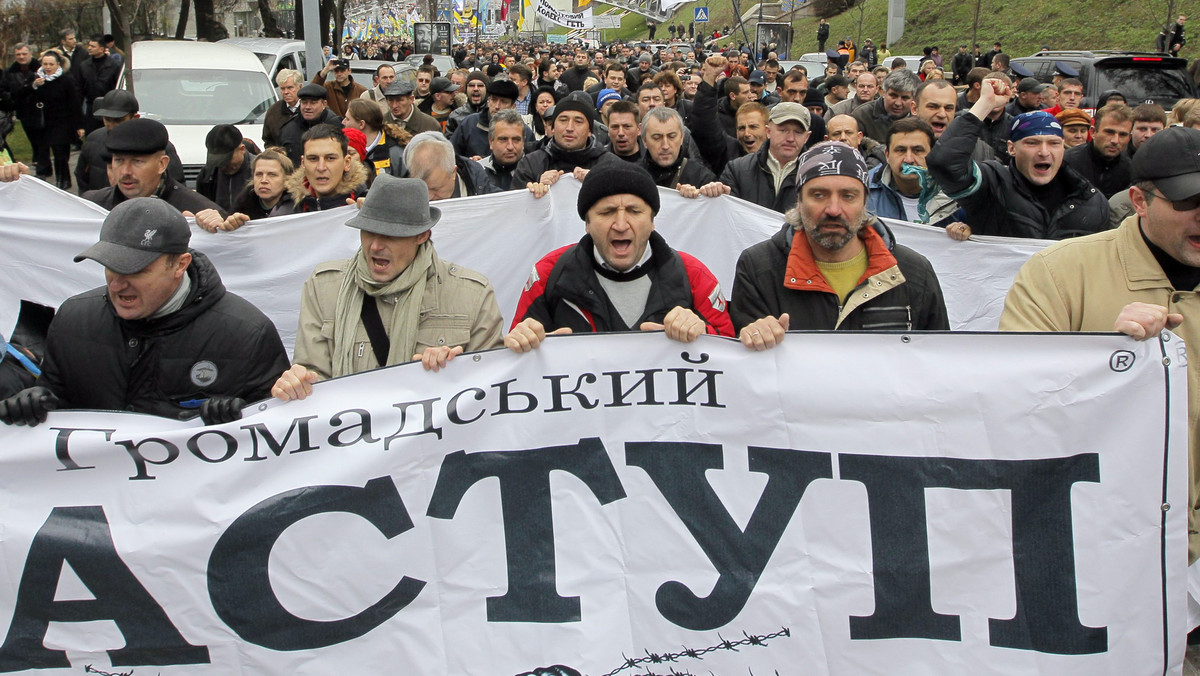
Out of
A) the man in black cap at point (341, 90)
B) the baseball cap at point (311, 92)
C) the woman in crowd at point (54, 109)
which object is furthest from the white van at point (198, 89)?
the baseball cap at point (311, 92)

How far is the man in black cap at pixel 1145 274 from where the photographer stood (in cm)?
310

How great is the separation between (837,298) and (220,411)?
204 centimetres

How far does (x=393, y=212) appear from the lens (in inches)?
147

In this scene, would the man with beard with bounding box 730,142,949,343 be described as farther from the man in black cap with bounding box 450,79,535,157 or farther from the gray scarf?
the man in black cap with bounding box 450,79,535,157

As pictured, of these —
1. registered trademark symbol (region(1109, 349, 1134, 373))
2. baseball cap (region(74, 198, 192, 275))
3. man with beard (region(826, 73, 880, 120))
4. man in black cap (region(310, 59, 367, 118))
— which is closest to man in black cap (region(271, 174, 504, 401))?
baseball cap (region(74, 198, 192, 275))

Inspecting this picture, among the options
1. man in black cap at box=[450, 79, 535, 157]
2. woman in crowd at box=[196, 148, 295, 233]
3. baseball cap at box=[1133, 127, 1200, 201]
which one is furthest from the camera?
man in black cap at box=[450, 79, 535, 157]

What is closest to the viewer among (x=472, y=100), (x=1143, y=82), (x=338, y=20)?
(x=472, y=100)

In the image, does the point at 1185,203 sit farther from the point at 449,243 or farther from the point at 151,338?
the point at 449,243

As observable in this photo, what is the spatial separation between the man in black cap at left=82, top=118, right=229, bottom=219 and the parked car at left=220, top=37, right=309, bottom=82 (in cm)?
1212

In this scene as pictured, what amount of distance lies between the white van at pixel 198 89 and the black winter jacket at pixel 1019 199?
9117mm

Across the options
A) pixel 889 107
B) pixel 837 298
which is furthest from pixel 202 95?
pixel 837 298

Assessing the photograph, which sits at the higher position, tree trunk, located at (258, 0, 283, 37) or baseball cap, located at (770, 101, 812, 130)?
tree trunk, located at (258, 0, 283, 37)

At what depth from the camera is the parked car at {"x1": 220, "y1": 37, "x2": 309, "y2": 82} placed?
691 inches

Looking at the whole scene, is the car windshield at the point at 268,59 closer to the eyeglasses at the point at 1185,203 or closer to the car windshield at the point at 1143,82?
the car windshield at the point at 1143,82
